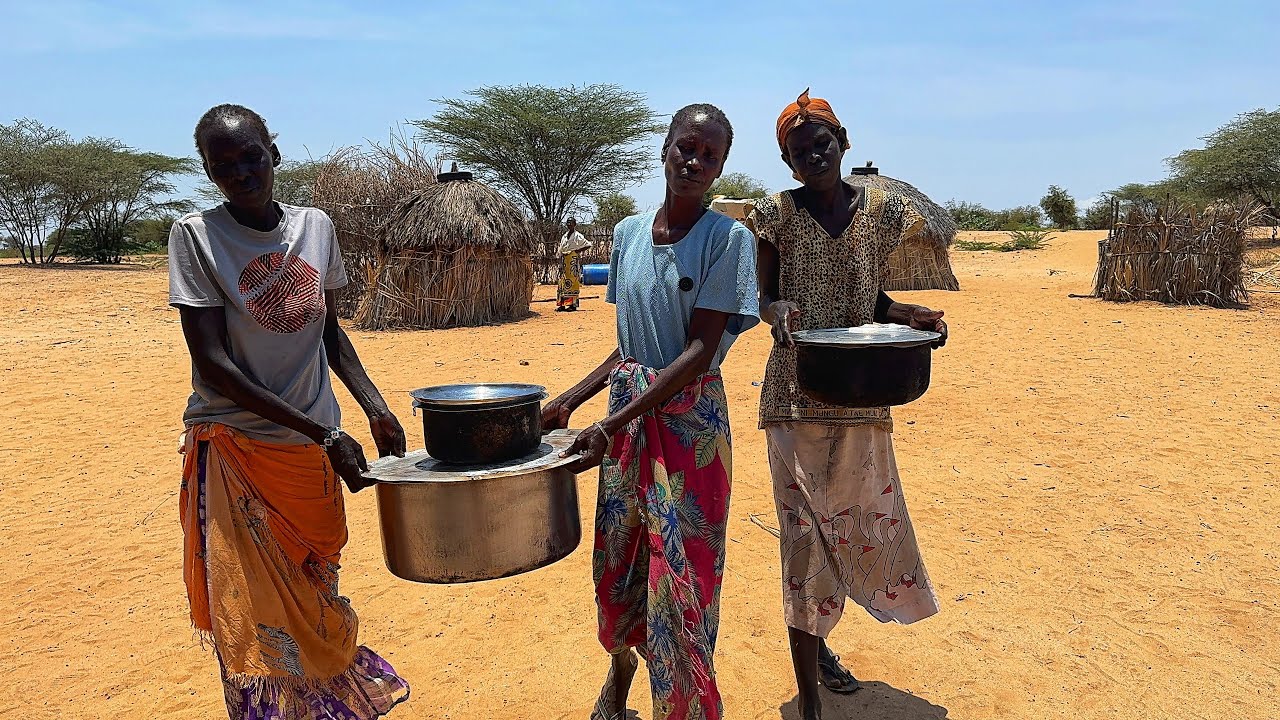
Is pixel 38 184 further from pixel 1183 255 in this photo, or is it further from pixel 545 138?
pixel 1183 255

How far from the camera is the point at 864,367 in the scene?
2170 millimetres

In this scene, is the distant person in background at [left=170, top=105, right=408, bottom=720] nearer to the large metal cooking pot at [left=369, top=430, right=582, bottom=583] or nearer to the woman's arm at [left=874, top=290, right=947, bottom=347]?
the large metal cooking pot at [left=369, top=430, right=582, bottom=583]

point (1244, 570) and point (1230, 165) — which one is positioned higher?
point (1230, 165)

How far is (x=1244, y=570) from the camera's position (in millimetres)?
3654

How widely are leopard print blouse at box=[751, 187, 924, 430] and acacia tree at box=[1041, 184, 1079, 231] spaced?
113ft

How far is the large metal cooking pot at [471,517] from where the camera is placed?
1853mm

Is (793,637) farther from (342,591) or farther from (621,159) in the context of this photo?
(621,159)

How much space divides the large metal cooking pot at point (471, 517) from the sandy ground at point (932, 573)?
1001 millimetres

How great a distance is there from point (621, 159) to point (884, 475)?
26109 millimetres

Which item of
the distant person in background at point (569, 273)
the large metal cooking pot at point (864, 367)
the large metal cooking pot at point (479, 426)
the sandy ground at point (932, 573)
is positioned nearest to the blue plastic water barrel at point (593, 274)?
the distant person in background at point (569, 273)

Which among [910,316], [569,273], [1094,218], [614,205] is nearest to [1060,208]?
[1094,218]

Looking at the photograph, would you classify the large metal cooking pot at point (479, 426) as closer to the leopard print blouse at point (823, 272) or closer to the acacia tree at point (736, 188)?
the leopard print blouse at point (823, 272)

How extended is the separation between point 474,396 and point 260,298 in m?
0.56

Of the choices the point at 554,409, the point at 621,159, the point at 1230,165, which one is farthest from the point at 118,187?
the point at 1230,165
